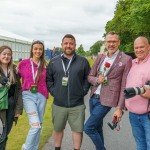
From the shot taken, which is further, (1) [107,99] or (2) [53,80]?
(2) [53,80]

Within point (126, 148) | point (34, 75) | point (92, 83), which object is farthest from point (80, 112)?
point (126, 148)

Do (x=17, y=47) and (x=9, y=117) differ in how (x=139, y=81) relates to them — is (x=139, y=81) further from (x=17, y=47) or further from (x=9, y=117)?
(x=17, y=47)

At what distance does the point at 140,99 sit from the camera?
4520 millimetres

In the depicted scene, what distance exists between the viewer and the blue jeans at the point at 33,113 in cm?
523

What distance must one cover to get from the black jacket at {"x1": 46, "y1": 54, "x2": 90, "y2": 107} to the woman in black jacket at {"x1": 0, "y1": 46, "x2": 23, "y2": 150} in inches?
23.8

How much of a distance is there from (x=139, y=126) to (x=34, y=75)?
6.29 ft

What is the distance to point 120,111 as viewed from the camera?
4.99 m

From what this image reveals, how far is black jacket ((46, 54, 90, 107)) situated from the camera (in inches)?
211

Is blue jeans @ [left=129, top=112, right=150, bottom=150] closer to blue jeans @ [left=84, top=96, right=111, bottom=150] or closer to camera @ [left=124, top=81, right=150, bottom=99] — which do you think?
camera @ [left=124, top=81, right=150, bottom=99]

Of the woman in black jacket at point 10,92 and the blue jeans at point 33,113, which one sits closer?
the woman in black jacket at point 10,92

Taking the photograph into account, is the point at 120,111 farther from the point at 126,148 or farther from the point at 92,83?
the point at 126,148

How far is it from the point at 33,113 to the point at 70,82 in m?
0.80

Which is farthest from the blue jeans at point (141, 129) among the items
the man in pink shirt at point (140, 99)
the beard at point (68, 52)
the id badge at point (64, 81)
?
the beard at point (68, 52)

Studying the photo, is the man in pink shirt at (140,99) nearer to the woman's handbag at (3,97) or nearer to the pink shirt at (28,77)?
the pink shirt at (28,77)
